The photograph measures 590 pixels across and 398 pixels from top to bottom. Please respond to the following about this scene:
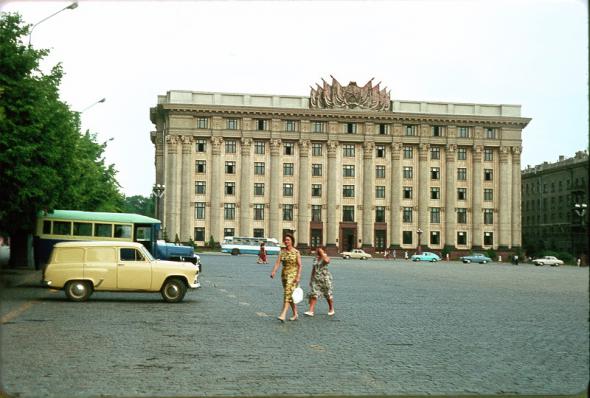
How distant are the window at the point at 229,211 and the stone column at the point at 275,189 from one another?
4938 mm

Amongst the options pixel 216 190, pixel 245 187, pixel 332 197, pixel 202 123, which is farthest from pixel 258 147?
pixel 332 197

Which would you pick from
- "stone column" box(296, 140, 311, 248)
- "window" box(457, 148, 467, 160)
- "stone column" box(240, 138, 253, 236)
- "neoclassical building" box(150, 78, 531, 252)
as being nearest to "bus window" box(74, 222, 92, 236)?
"neoclassical building" box(150, 78, 531, 252)

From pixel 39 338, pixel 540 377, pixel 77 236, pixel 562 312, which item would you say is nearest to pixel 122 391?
pixel 540 377

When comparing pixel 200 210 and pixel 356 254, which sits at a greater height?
pixel 200 210

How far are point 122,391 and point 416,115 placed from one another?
103877mm

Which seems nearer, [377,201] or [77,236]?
[77,236]

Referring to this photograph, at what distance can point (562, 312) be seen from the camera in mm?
19375

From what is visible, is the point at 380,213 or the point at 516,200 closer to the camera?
the point at 380,213

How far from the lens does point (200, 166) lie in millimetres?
104750

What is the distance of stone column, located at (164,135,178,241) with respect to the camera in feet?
336

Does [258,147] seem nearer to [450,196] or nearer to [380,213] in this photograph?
[380,213]

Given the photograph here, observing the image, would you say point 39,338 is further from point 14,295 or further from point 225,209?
point 225,209

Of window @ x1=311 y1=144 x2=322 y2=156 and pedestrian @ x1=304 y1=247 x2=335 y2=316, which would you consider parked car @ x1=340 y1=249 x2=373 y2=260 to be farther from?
pedestrian @ x1=304 y1=247 x2=335 y2=316

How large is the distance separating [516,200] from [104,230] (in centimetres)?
8623
